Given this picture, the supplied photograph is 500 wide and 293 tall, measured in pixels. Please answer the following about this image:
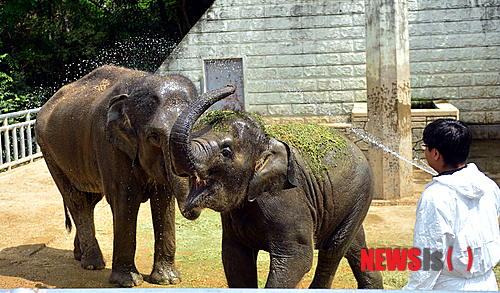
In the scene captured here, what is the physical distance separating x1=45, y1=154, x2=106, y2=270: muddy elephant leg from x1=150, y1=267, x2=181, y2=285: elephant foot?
0.80 meters

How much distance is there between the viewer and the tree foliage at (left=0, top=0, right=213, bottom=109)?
16.5m

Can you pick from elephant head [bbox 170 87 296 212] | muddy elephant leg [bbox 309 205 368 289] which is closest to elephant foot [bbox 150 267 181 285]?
muddy elephant leg [bbox 309 205 368 289]

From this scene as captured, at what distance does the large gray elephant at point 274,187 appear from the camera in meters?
3.22

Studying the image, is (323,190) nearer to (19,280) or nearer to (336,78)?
(19,280)

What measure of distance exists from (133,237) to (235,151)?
2.22m

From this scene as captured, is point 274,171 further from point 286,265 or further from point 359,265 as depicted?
point 359,265

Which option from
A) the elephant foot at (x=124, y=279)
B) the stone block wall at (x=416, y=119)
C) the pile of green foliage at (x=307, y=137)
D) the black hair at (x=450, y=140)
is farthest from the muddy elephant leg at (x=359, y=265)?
the stone block wall at (x=416, y=119)

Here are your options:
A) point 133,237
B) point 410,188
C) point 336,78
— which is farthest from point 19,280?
point 336,78

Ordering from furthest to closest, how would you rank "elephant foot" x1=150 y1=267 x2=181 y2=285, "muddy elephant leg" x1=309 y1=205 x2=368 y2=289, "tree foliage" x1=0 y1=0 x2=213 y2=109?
"tree foliage" x1=0 y1=0 x2=213 y2=109 < "elephant foot" x1=150 y1=267 x2=181 y2=285 < "muddy elephant leg" x1=309 y1=205 x2=368 y2=289

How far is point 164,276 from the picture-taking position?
5273mm

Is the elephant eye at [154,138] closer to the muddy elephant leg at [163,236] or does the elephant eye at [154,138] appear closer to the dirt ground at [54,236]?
the muddy elephant leg at [163,236]

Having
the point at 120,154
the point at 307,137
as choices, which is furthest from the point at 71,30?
the point at 307,137

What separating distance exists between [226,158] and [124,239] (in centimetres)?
221

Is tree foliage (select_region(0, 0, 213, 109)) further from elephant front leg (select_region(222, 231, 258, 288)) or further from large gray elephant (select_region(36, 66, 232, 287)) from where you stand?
elephant front leg (select_region(222, 231, 258, 288))
